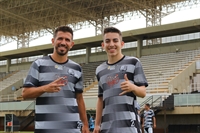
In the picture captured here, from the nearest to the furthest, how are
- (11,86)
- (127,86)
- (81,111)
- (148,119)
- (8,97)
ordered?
(127,86), (81,111), (148,119), (8,97), (11,86)

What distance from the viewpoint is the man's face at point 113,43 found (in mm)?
4191

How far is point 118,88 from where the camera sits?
412 cm

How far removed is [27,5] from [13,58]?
11733 millimetres

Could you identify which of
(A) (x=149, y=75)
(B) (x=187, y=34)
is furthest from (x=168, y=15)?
(A) (x=149, y=75)

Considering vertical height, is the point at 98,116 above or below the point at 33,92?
below

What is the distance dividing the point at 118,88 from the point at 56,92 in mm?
688

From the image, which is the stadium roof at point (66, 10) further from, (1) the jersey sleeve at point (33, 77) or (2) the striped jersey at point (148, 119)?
(1) the jersey sleeve at point (33, 77)

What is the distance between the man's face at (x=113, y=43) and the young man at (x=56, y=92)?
43 cm

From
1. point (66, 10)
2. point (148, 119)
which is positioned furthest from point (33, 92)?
point (66, 10)

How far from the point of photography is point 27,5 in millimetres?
37344

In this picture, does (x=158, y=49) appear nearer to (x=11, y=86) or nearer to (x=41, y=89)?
(x=11, y=86)

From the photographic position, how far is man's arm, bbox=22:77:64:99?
3.90 m

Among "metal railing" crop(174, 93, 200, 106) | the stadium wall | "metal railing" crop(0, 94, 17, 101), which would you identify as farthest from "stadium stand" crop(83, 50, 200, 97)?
"metal railing" crop(0, 94, 17, 101)

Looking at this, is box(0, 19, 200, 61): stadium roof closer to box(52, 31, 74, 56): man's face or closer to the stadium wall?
the stadium wall
